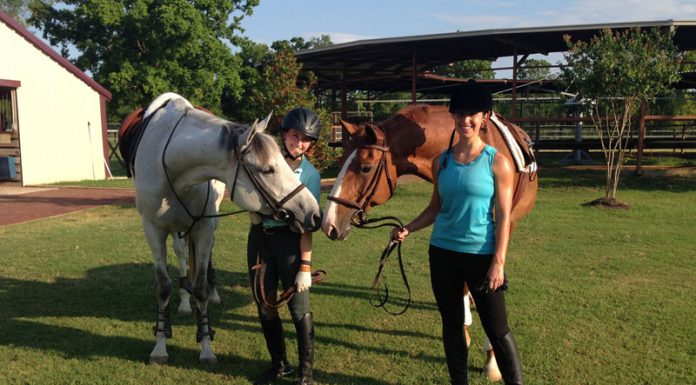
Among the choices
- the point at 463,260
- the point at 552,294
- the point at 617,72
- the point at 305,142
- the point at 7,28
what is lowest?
the point at 552,294

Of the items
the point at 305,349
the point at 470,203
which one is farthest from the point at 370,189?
the point at 305,349

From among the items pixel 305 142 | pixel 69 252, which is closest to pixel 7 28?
pixel 69 252

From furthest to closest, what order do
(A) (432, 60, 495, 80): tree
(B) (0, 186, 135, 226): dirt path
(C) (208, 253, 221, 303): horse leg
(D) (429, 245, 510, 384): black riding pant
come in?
(A) (432, 60, 495, 80): tree, (B) (0, 186, 135, 226): dirt path, (C) (208, 253, 221, 303): horse leg, (D) (429, 245, 510, 384): black riding pant

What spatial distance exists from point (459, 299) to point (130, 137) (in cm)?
319

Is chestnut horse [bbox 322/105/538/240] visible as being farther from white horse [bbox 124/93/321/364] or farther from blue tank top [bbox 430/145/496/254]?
blue tank top [bbox 430/145/496/254]

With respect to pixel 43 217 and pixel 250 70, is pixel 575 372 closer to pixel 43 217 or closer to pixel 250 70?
pixel 43 217

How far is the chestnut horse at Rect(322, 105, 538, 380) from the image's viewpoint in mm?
3195

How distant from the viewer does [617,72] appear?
1136cm

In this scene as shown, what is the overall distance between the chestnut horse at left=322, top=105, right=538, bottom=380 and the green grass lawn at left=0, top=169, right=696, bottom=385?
2.81 ft

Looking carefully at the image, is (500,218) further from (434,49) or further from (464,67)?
(464,67)

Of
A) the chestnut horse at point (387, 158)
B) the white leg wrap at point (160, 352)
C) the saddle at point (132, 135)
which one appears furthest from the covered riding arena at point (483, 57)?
the white leg wrap at point (160, 352)

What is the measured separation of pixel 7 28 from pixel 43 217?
8.25 meters

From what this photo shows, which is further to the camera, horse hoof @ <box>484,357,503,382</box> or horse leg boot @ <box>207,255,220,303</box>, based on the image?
horse leg boot @ <box>207,255,220,303</box>

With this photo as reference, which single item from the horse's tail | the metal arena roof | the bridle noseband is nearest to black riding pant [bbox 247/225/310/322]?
the bridle noseband
